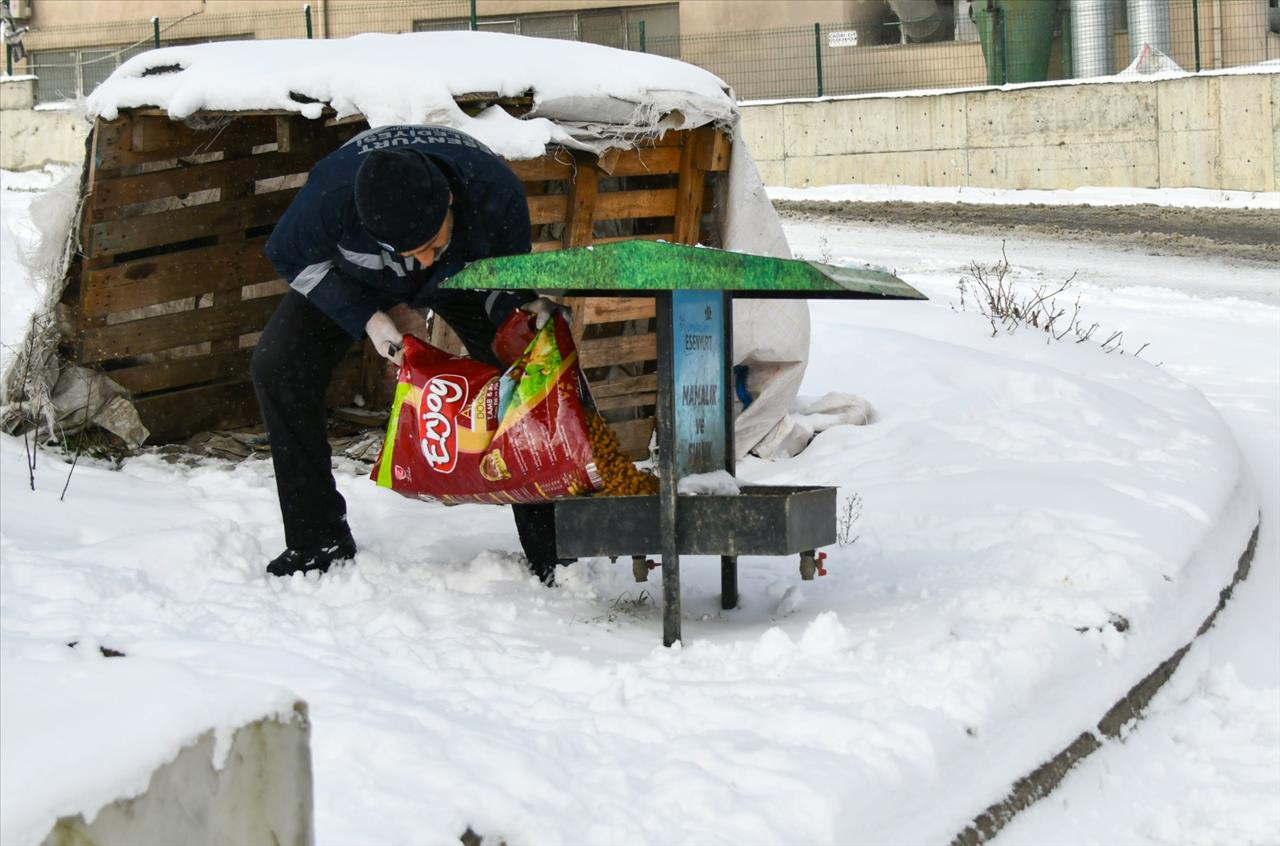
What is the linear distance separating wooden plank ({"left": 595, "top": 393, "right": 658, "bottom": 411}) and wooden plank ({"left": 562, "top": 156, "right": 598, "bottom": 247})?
786mm

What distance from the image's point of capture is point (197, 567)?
4438mm

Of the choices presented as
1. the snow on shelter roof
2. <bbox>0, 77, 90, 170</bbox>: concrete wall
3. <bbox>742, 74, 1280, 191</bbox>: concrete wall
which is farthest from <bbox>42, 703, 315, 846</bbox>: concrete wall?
<bbox>0, 77, 90, 170</bbox>: concrete wall

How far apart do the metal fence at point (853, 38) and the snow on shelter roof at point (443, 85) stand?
13.1 m

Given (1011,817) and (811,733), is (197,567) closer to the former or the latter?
(811,733)

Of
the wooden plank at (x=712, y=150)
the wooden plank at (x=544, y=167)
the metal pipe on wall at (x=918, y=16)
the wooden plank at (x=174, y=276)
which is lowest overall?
the wooden plank at (x=174, y=276)

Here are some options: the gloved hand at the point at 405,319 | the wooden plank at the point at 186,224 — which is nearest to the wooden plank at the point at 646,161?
the gloved hand at the point at 405,319

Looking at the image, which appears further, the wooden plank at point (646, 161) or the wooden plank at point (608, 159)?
the wooden plank at point (646, 161)

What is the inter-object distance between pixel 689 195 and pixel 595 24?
16318 mm

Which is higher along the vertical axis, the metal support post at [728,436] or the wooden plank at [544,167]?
the wooden plank at [544,167]

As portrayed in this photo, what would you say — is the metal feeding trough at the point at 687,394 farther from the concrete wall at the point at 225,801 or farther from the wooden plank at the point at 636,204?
the concrete wall at the point at 225,801

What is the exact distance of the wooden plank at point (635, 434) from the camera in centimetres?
647

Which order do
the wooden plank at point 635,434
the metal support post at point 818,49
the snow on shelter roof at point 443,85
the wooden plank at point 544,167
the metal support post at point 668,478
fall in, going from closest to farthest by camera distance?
the metal support post at point 668,478 → the snow on shelter roof at point 443,85 → the wooden plank at point 544,167 → the wooden plank at point 635,434 → the metal support post at point 818,49

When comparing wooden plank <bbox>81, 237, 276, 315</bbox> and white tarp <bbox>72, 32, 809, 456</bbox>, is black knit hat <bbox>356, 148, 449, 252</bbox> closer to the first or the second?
white tarp <bbox>72, 32, 809, 456</bbox>

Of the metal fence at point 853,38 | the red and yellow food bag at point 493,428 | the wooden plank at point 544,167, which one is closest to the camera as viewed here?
the red and yellow food bag at point 493,428
